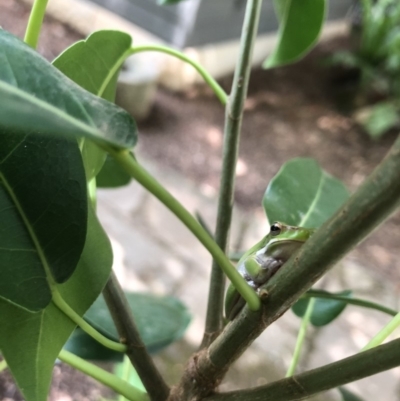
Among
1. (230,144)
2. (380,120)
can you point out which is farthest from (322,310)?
(380,120)

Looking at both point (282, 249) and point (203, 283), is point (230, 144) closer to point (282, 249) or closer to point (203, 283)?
point (282, 249)

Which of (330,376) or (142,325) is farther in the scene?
(142,325)

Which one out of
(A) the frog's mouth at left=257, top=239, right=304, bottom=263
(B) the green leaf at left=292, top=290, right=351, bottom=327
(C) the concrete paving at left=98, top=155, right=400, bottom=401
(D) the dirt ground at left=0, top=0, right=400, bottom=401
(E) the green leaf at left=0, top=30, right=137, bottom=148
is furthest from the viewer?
(D) the dirt ground at left=0, top=0, right=400, bottom=401

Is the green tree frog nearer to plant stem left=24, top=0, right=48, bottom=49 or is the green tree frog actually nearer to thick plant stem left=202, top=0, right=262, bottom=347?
thick plant stem left=202, top=0, right=262, bottom=347

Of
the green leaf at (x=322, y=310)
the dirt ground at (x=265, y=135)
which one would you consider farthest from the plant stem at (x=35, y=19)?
the dirt ground at (x=265, y=135)

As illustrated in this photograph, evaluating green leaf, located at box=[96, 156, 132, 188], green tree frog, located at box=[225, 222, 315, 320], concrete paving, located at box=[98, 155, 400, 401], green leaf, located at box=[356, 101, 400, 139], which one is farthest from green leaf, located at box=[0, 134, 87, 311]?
green leaf, located at box=[356, 101, 400, 139]

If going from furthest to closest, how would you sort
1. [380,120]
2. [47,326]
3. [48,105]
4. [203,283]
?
[380,120], [203,283], [47,326], [48,105]

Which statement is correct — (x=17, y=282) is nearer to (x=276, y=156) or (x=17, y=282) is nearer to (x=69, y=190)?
(x=69, y=190)
